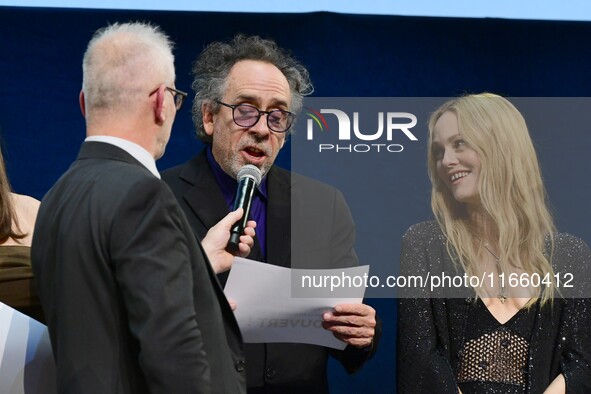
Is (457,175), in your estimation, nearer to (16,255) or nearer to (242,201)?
(242,201)

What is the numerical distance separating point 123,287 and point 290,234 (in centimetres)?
95

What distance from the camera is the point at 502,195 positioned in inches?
111

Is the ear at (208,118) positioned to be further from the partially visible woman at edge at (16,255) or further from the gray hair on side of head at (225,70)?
the partially visible woman at edge at (16,255)

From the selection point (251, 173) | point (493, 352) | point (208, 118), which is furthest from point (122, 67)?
point (493, 352)

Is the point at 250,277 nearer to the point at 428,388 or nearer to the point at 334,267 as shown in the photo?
the point at 334,267

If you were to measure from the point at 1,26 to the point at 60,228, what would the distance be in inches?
67.4

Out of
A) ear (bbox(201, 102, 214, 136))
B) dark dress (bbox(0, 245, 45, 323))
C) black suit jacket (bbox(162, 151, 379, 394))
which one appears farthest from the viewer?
ear (bbox(201, 102, 214, 136))

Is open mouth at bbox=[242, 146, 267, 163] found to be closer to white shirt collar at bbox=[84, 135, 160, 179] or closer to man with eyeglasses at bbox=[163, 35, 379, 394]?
man with eyeglasses at bbox=[163, 35, 379, 394]

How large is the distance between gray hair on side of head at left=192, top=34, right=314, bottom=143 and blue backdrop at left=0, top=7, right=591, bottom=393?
57 cm

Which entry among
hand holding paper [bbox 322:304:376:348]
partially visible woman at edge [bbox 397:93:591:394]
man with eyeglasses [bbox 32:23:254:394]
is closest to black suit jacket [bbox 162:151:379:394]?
hand holding paper [bbox 322:304:376:348]

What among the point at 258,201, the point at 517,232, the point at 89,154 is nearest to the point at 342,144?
the point at 258,201

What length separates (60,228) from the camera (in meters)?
1.94

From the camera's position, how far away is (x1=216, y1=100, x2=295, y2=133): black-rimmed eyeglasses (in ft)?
9.02

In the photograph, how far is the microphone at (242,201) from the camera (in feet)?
7.66
